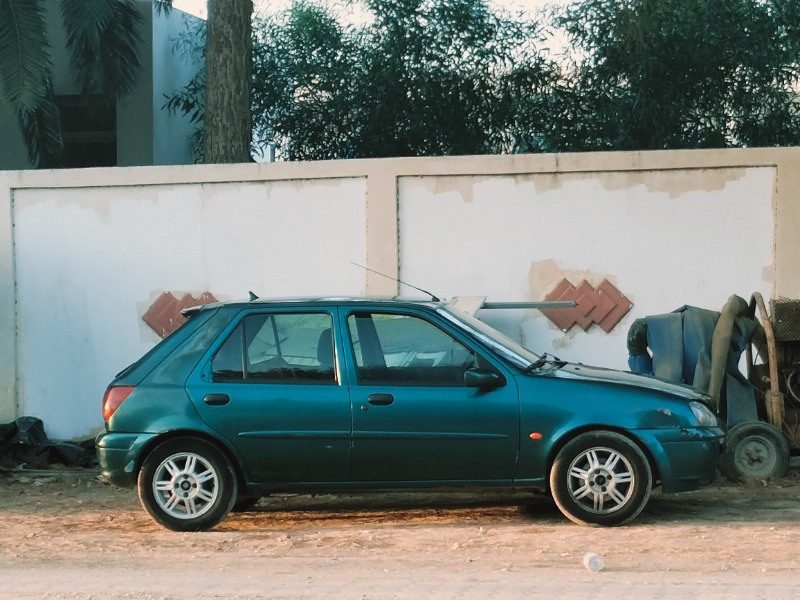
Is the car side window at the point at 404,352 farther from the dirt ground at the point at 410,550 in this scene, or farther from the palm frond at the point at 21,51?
the palm frond at the point at 21,51

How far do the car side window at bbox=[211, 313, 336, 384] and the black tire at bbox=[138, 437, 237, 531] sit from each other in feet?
1.69

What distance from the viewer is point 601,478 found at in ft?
28.0

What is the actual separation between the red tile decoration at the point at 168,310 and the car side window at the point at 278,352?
15.0 feet

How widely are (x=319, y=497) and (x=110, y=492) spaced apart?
6.66ft

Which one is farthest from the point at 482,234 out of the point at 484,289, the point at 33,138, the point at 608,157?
the point at 33,138

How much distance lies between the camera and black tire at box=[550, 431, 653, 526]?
848 centimetres

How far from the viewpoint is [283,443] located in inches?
341

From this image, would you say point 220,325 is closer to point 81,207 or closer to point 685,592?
point 685,592

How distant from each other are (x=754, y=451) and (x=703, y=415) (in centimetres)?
210

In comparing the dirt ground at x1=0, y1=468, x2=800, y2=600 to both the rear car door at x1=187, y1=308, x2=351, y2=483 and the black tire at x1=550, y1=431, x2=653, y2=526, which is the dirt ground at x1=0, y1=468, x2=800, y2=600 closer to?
the black tire at x1=550, y1=431, x2=653, y2=526

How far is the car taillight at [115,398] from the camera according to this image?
8805 mm

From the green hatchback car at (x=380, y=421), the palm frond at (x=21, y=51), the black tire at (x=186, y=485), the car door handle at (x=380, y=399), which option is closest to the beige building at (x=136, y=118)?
the palm frond at (x=21, y=51)

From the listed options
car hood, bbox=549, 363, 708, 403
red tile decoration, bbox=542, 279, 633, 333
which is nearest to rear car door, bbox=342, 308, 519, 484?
car hood, bbox=549, 363, 708, 403

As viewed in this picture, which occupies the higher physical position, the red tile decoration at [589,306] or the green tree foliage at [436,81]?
the green tree foliage at [436,81]
